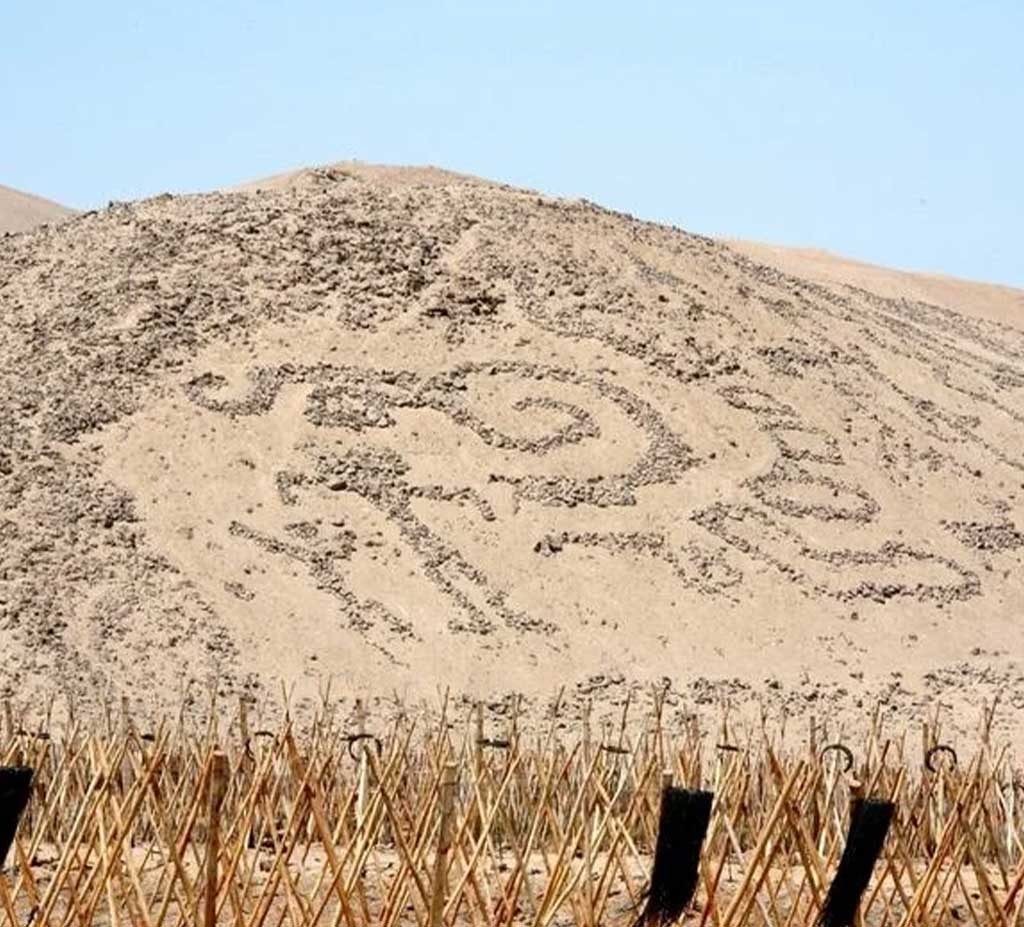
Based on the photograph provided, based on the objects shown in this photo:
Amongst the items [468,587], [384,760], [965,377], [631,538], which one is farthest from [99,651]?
[965,377]

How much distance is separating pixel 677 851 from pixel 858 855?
68cm

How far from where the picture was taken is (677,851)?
7.72 metres

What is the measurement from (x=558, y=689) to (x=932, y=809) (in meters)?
6.28

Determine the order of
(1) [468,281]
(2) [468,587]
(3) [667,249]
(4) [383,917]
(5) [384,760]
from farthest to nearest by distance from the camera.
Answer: (3) [667,249]
(1) [468,281]
(2) [468,587]
(5) [384,760]
(4) [383,917]

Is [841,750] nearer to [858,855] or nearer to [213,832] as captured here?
[858,855]

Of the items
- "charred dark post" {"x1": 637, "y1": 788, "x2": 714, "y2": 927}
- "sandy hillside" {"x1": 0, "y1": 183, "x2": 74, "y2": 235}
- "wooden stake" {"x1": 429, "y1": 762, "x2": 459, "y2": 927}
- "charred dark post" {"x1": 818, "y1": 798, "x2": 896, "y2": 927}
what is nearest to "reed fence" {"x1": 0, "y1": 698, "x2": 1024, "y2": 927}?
"wooden stake" {"x1": 429, "y1": 762, "x2": 459, "y2": 927}

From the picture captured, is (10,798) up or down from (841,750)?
down

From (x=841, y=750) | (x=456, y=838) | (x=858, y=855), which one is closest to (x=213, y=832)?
(x=456, y=838)

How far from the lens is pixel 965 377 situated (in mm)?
24734

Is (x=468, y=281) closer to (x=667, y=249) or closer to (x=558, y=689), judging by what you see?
(x=667, y=249)

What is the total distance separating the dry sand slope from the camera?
16.8 metres

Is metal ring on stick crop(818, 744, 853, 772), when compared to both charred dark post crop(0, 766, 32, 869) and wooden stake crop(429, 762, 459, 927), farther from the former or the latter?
charred dark post crop(0, 766, 32, 869)

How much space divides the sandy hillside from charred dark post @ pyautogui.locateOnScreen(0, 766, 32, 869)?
48742mm

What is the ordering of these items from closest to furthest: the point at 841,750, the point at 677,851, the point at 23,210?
1. the point at 677,851
2. the point at 841,750
3. the point at 23,210
